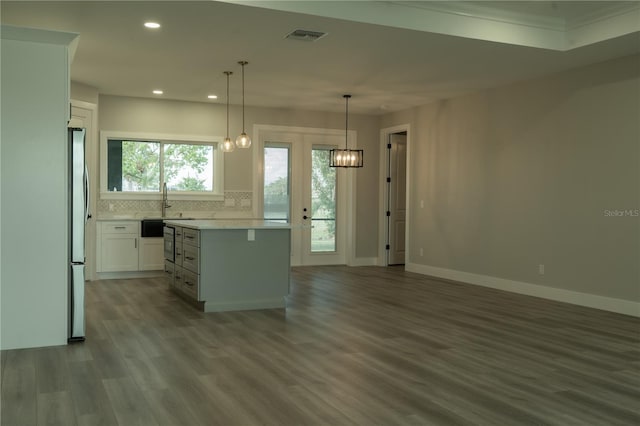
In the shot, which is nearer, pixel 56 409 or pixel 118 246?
pixel 56 409

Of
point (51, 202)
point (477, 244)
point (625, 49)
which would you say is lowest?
point (477, 244)

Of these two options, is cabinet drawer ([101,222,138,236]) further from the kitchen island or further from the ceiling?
the kitchen island

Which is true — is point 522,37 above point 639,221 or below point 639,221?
above

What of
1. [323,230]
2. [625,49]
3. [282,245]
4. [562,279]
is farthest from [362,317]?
[323,230]

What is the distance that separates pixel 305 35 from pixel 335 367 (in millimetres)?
3216

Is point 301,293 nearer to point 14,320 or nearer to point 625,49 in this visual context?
point 14,320

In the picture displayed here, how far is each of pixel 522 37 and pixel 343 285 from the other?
394 centimetres

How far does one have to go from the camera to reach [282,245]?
248 inches

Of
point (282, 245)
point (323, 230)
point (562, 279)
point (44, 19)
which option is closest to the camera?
point (44, 19)

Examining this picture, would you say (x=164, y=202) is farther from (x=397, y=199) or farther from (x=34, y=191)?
(x=34, y=191)

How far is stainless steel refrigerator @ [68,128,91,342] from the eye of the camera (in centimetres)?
468

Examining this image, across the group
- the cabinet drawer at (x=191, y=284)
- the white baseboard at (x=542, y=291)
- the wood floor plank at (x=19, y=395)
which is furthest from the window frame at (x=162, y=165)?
the wood floor plank at (x=19, y=395)

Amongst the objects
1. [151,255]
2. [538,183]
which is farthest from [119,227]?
[538,183]

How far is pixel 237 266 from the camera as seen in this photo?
20.0 ft
